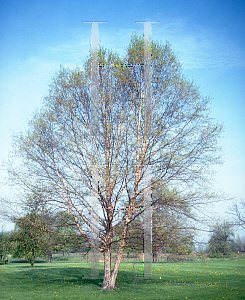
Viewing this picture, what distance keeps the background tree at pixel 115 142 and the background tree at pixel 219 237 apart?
0.84 metres

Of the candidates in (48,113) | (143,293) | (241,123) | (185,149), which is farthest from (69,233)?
(241,123)

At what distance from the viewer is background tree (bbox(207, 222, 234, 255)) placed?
23.6 ft

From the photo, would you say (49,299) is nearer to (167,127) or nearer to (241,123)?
(167,127)

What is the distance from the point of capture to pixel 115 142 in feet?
25.8

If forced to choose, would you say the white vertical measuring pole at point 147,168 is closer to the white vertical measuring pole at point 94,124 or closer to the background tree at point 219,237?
the white vertical measuring pole at point 94,124

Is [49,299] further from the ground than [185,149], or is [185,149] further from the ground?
[185,149]

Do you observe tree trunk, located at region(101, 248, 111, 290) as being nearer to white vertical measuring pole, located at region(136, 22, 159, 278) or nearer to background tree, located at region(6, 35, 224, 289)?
background tree, located at region(6, 35, 224, 289)

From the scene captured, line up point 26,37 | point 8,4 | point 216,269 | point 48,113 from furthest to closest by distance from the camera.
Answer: point 216,269, point 48,113, point 26,37, point 8,4

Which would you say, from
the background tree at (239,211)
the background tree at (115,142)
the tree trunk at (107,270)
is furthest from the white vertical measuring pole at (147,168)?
the background tree at (239,211)

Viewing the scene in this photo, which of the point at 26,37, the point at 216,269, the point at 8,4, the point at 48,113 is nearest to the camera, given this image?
the point at 8,4

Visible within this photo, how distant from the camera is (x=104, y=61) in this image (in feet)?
26.9

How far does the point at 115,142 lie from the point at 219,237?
12.0ft

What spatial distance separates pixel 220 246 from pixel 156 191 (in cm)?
215

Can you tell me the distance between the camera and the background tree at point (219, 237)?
284 inches
